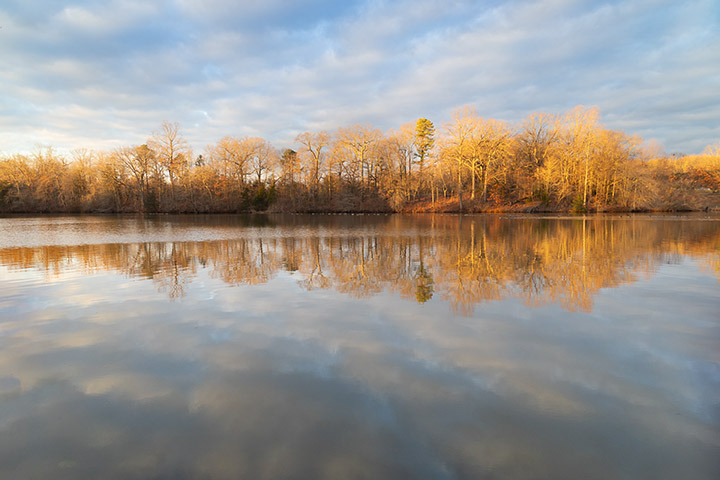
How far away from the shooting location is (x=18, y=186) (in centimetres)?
6444

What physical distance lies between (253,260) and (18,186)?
7534 centimetres

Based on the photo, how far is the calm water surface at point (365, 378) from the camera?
9.50ft

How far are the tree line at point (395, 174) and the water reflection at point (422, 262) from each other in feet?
88.3

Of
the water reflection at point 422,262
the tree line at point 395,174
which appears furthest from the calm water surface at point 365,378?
the tree line at point 395,174

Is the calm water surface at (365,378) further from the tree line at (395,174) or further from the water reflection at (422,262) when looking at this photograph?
the tree line at (395,174)

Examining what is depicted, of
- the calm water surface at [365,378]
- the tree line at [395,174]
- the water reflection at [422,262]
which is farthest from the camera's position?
the tree line at [395,174]

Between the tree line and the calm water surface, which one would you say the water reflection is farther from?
the tree line

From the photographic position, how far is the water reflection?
8406mm

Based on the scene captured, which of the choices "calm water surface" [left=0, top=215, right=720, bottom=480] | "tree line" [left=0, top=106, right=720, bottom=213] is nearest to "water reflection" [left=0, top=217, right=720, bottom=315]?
"calm water surface" [left=0, top=215, right=720, bottom=480]

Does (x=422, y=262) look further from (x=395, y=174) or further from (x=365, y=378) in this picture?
(x=395, y=174)

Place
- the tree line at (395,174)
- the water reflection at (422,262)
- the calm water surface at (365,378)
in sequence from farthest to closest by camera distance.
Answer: the tree line at (395,174)
the water reflection at (422,262)
the calm water surface at (365,378)

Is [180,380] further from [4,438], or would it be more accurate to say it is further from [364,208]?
[364,208]

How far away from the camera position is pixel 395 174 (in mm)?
Answer: 58188

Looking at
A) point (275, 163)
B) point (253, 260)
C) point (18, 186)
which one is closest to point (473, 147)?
point (275, 163)
